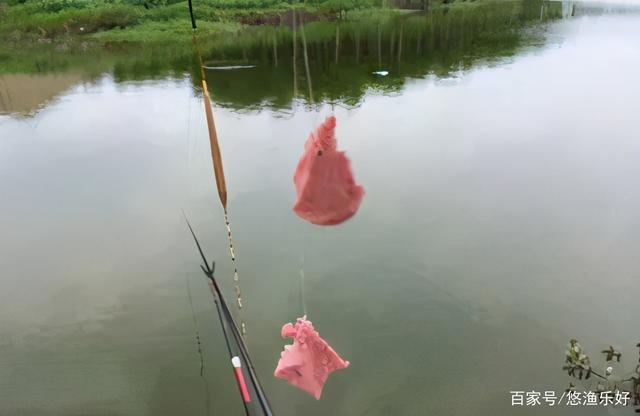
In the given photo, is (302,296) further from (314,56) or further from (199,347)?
(314,56)

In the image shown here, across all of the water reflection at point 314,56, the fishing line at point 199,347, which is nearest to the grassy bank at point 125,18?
the water reflection at point 314,56

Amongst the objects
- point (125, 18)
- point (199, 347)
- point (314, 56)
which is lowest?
point (199, 347)

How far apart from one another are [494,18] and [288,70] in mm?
7151

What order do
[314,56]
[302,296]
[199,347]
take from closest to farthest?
[199,347] < [302,296] < [314,56]

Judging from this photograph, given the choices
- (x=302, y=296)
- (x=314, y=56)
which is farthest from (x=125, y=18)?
(x=302, y=296)

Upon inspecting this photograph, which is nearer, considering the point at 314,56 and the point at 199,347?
the point at 199,347

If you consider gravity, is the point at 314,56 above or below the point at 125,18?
below

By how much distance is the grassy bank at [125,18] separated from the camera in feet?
39.0

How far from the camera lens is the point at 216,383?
8.89 feet

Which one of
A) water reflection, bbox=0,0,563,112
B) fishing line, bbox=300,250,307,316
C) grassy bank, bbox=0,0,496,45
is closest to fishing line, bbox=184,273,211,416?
fishing line, bbox=300,250,307,316

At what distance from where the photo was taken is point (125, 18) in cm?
1223

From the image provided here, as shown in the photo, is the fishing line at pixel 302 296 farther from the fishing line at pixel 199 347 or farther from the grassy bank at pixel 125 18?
the grassy bank at pixel 125 18

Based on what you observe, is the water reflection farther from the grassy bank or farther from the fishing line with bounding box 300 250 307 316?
the fishing line with bounding box 300 250 307 316

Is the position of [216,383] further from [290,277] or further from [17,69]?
[17,69]
